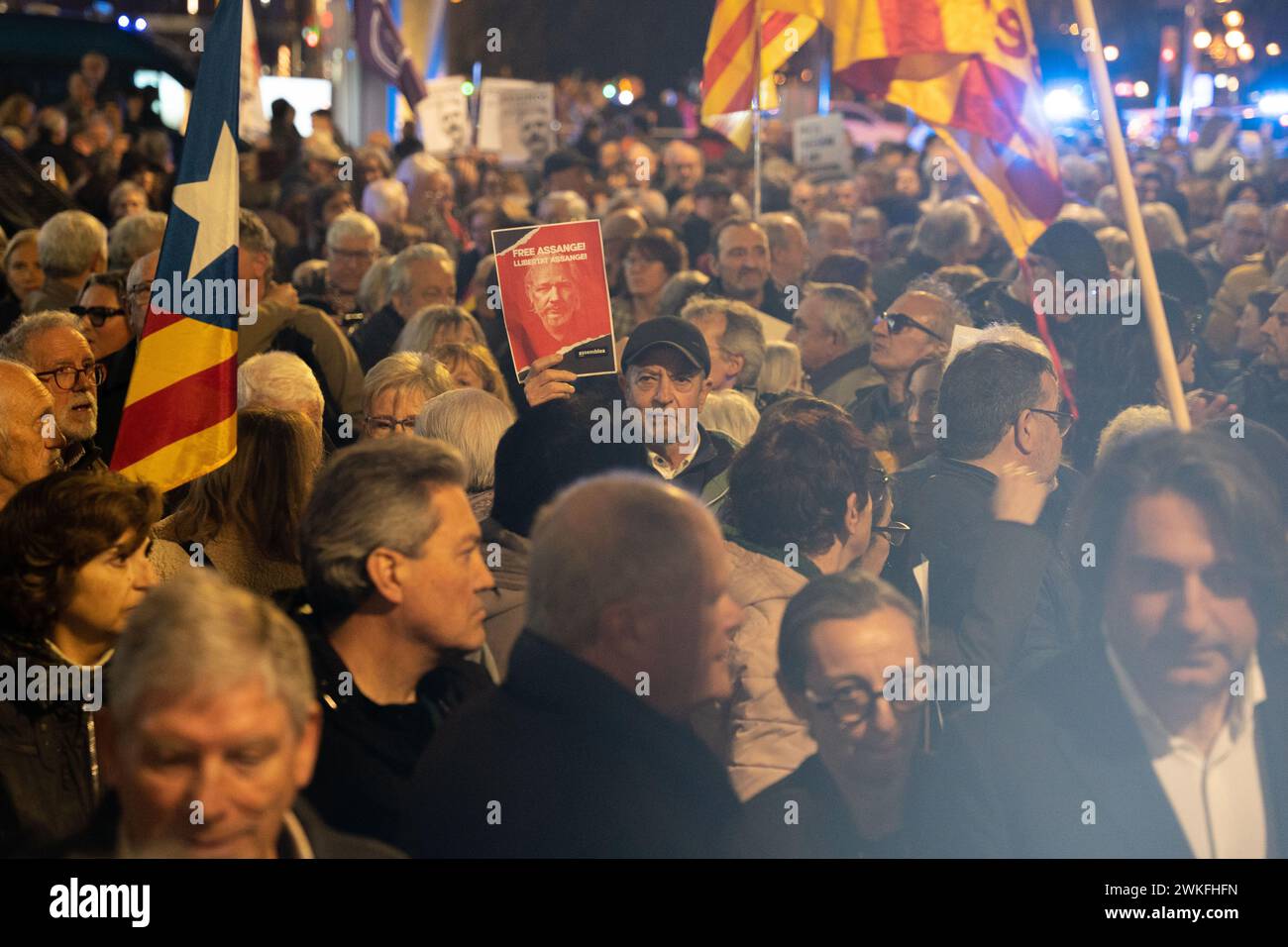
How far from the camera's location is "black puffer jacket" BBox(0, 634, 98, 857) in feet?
10.6

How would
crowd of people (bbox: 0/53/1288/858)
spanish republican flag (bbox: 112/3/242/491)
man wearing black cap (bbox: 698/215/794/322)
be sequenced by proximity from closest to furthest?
crowd of people (bbox: 0/53/1288/858) < spanish republican flag (bbox: 112/3/242/491) < man wearing black cap (bbox: 698/215/794/322)

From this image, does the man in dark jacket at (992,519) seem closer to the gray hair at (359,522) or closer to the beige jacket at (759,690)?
the beige jacket at (759,690)

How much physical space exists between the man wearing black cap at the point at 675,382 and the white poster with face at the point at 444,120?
957cm

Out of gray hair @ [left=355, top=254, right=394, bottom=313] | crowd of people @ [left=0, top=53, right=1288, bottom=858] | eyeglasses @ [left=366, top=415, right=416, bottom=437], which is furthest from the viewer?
gray hair @ [left=355, top=254, right=394, bottom=313]

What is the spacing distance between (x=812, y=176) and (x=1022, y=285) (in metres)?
7.92

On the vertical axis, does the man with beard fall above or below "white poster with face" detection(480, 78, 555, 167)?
below

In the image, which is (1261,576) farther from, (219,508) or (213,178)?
(213,178)

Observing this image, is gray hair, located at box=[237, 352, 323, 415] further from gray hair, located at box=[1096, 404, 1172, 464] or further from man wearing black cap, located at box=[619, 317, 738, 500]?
gray hair, located at box=[1096, 404, 1172, 464]

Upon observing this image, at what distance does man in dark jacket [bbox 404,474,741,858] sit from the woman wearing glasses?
2.62 ft

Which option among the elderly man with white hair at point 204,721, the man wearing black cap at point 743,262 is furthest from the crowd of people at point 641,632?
the man wearing black cap at point 743,262

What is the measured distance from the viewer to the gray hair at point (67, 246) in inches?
308

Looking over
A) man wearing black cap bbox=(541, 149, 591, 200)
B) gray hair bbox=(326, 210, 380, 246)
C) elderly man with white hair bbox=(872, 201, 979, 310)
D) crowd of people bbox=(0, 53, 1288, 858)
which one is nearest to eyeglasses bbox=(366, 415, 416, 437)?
crowd of people bbox=(0, 53, 1288, 858)

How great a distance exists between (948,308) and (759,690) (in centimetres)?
339

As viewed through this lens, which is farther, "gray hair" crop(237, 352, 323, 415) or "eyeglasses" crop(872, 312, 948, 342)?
"eyeglasses" crop(872, 312, 948, 342)
